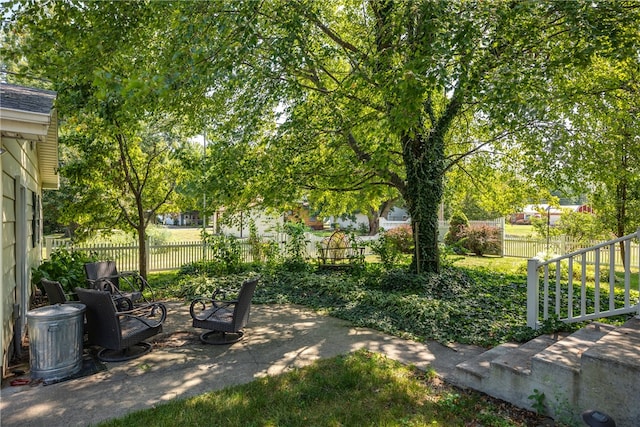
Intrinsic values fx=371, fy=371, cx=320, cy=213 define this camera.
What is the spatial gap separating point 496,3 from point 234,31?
3.70 m

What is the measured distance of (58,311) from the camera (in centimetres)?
399

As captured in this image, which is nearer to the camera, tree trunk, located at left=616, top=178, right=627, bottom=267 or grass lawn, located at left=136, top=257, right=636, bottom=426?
grass lawn, located at left=136, top=257, right=636, bottom=426

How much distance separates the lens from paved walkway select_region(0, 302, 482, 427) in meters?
3.36

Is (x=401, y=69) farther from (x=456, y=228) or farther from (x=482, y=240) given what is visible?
(x=456, y=228)

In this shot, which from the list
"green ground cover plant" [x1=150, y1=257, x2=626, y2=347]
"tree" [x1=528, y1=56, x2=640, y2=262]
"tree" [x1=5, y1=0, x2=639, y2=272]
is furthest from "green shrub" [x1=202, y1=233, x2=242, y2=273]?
"tree" [x1=528, y1=56, x2=640, y2=262]

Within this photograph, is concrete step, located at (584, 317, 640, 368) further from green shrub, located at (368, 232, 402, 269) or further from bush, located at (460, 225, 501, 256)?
bush, located at (460, 225, 501, 256)

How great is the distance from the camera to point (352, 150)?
9.16 m

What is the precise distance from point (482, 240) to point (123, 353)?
49.1 feet

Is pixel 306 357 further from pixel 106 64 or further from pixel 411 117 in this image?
pixel 106 64

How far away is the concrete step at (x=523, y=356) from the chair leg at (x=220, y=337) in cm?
337

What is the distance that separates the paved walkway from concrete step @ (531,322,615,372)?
0.93m

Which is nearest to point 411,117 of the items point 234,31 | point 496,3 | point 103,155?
point 496,3

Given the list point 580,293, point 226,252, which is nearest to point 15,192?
point 226,252

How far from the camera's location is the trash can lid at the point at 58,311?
3865 mm
